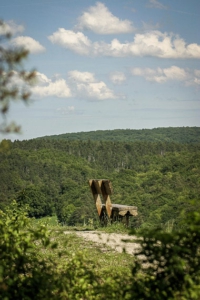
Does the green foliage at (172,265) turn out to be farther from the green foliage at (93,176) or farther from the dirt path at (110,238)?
the green foliage at (93,176)

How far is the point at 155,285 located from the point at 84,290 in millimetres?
902

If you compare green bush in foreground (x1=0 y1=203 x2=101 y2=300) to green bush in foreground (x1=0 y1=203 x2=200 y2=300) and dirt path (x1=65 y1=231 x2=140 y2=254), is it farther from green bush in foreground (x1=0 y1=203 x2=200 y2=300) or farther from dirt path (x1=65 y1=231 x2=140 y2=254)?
dirt path (x1=65 y1=231 x2=140 y2=254)

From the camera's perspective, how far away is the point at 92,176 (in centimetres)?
11731

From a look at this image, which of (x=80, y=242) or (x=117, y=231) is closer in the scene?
(x=80, y=242)

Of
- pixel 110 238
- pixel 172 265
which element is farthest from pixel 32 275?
pixel 110 238

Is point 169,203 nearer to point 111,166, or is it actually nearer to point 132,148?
point 111,166

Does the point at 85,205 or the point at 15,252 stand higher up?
the point at 15,252

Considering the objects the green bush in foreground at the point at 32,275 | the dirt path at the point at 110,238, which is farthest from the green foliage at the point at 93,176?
the green bush in foreground at the point at 32,275

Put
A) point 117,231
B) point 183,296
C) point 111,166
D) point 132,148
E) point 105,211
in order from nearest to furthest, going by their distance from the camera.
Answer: point 183,296
point 117,231
point 105,211
point 111,166
point 132,148

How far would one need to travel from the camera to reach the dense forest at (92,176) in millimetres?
77312

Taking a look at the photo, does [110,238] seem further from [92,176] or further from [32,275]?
[92,176]

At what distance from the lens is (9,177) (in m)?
A: 99.2

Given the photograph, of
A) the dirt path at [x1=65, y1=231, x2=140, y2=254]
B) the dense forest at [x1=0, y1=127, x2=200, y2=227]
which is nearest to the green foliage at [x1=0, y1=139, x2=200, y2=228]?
the dense forest at [x1=0, y1=127, x2=200, y2=227]

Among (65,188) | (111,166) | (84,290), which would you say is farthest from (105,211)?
(111,166)
